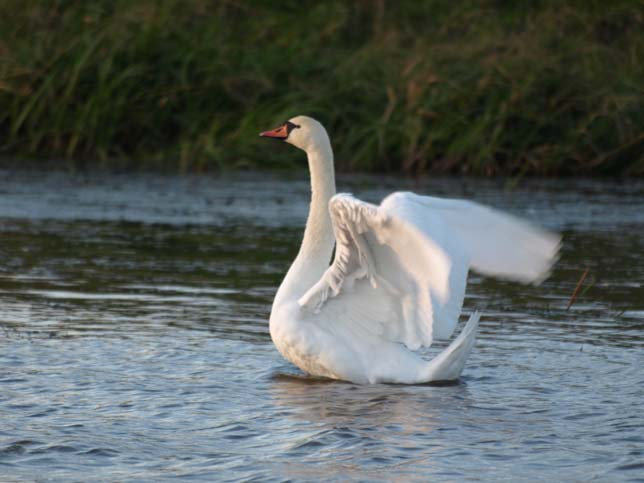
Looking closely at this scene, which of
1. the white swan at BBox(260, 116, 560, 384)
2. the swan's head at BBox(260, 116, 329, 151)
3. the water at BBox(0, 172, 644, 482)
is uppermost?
the swan's head at BBox(260, 116, 329, 151)

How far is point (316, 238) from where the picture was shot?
6.74 metres

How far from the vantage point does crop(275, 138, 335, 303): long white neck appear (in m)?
6.61

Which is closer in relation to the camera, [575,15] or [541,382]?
[541,382]

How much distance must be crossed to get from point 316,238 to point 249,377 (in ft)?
2.54

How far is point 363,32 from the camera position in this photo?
1814cm

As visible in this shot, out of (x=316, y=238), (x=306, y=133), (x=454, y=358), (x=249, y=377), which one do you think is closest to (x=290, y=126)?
(x=306, y=133)

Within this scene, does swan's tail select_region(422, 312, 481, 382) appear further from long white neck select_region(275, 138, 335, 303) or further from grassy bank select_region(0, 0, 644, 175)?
grassy bank select_region(0, 0, 644, 175)

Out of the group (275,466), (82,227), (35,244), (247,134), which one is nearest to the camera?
(275,466)

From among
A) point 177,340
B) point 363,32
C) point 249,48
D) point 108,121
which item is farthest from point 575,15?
point 177,340

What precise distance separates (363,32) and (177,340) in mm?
11588

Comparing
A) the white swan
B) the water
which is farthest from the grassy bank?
the white swan

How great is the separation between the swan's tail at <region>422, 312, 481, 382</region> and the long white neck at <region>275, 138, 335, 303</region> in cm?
75

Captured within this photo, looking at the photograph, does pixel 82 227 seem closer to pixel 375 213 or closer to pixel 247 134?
pixel 247 134

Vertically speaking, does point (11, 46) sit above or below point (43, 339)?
above
